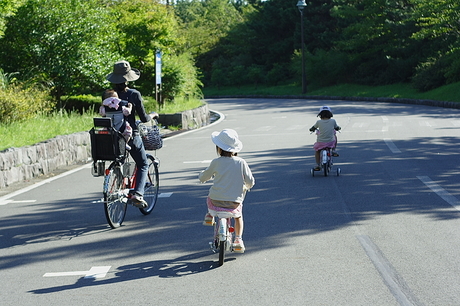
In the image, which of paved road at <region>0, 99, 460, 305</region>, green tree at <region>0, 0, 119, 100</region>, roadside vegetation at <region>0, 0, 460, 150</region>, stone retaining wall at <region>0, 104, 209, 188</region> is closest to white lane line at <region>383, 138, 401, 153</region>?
paved road at <region>0, 99, 460, 305</region>

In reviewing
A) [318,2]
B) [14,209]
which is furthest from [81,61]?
[318,2]

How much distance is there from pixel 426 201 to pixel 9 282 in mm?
5502

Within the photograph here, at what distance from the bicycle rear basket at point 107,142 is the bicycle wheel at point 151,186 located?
0.96 metres

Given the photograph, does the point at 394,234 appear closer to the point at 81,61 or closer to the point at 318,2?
the point at 81,61

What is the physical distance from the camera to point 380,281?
538 centimetres

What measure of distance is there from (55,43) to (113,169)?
17484 mm

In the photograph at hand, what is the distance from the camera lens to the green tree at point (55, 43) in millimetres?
23750

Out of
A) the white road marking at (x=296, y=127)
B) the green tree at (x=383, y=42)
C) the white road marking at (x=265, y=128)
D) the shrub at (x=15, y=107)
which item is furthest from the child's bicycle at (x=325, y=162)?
the green tree at (x=383, y=42)

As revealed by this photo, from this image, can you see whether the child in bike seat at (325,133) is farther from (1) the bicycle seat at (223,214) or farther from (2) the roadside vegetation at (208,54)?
(2) the roadside vegetation at (208,54)

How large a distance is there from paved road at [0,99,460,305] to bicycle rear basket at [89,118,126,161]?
2.01 feet

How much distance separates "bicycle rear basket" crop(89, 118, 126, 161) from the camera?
24.5 feet

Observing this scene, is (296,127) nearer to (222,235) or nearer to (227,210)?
(227,210)

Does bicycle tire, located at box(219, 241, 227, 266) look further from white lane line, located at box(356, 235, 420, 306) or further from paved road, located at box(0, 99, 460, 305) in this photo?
white lane line, located at box(356, 235, 420, 306)

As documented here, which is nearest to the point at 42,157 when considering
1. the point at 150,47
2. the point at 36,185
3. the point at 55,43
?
the point at 36,185
